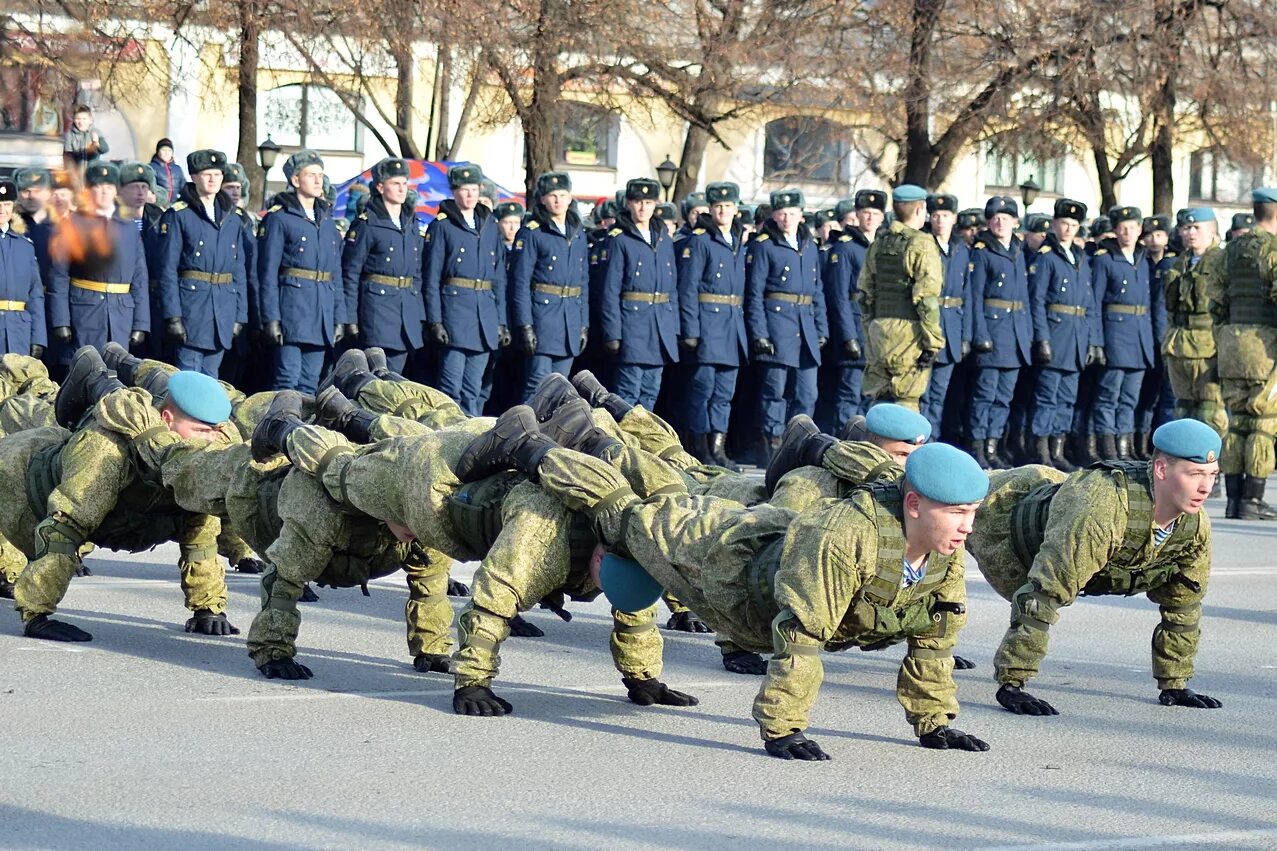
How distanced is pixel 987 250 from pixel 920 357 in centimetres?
219

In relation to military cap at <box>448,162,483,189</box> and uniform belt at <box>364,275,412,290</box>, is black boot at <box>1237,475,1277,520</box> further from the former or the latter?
uniform belt at <box>364,275,412,290</box>

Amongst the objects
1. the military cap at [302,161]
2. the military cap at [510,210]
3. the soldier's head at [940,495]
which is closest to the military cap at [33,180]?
the military cap at [302,161]

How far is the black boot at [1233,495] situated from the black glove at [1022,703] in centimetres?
686

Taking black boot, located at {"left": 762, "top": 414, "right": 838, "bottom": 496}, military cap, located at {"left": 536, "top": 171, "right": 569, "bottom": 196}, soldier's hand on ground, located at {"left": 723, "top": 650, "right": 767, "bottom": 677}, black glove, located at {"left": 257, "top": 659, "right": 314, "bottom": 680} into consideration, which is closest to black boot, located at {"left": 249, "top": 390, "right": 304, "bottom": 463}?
black glove, located at {"left": 257, "top": 659, "right": 314, "bottom": 680}

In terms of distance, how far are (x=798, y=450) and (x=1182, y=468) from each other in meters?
1.44

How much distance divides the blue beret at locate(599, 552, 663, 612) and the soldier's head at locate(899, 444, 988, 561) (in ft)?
3.39

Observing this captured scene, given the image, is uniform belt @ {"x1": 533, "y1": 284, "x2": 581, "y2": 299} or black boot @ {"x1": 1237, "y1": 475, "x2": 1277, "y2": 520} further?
uniform belt @ {"x1": 533, "y1": 284, "x2": 581, "y2": 299}

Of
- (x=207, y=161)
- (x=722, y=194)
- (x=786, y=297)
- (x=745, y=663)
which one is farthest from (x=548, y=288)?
(x=745, y=663)

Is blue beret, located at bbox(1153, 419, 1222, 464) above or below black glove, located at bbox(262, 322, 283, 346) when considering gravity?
below

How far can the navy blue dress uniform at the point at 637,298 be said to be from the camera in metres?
15.7

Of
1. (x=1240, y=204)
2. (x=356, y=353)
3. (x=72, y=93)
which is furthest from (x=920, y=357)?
(x=1240, y=204)

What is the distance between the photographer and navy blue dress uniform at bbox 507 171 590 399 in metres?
15.4

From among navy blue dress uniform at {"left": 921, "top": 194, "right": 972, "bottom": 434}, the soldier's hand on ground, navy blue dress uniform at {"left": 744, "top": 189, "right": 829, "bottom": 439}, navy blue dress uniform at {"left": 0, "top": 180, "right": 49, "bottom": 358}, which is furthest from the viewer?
navy blue dress uniform at {"left": 921, "top": 194, "right": 972, "bottom": 434}

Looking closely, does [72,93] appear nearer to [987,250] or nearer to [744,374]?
[744,374]
